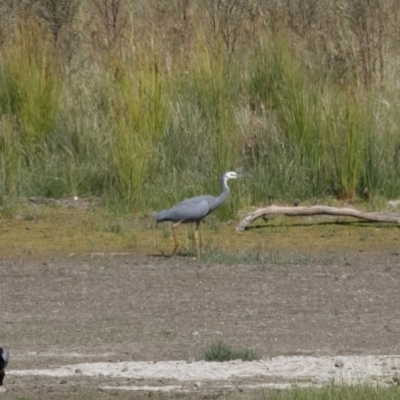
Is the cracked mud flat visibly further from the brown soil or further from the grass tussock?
the grass tussock

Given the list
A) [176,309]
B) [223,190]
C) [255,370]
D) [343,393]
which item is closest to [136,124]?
[223,190]

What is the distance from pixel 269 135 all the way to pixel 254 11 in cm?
396

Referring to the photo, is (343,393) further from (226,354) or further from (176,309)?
(176,309)

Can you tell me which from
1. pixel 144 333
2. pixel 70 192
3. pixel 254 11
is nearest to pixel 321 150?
pixel 70 192

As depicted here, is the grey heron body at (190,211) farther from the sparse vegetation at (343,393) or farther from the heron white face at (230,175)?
the sparse vegetation at (343,393)

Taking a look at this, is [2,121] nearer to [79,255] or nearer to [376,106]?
[79,255]

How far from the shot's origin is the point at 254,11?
19.8m

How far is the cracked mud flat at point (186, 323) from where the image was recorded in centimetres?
870

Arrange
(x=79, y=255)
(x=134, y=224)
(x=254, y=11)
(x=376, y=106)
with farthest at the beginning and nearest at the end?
(x=254, y=11), (x=376, y=106), (x=134, y=224), (x=79, y=255)

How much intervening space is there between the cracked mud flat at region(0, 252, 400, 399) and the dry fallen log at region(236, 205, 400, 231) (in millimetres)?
859

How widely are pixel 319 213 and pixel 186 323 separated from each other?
4.32 m

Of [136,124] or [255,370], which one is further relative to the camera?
[136,124]

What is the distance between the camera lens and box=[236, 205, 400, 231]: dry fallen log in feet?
48.2

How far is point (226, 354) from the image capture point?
9070 mm
